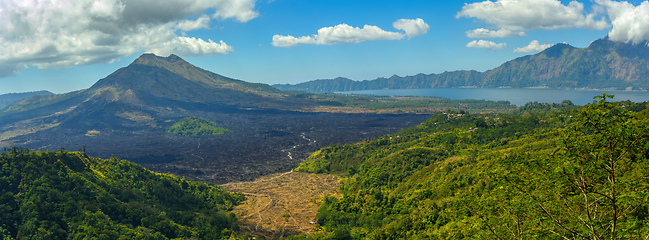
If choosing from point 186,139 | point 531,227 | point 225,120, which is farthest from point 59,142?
point 531,227

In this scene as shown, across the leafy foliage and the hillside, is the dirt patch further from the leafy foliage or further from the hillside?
the leafy foliage

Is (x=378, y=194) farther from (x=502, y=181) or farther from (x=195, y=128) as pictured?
(x=195, y=128)

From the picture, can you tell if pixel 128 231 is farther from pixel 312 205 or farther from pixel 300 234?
pixel 312 205

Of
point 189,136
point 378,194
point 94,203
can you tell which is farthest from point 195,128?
point 378,194

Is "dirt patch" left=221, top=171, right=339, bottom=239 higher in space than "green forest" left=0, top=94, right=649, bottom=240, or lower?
lower

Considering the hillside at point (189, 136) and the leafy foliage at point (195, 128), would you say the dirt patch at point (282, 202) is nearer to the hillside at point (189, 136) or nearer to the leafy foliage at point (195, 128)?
the hillside at point (189, 136)

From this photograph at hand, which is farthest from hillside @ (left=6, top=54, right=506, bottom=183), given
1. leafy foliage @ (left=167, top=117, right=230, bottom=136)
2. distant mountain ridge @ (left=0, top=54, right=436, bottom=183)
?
leafy foliage @ (left=167, top=117, right=230, bottom=136)
